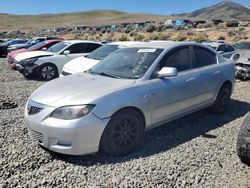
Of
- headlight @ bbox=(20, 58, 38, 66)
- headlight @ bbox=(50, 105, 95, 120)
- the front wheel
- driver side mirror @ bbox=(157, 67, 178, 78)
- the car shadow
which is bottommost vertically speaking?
the front wheel

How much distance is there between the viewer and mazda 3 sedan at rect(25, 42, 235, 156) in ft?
13.5

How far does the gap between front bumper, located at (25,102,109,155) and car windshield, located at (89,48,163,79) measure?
1.12 meters

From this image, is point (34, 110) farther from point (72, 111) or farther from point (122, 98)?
point (122, 98)

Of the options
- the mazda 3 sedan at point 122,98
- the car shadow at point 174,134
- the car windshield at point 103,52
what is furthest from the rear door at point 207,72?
the car windshield at point 103,52

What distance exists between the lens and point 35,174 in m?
3.98

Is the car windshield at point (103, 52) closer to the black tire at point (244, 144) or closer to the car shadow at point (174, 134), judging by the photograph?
the car shadow at point (174, 134)

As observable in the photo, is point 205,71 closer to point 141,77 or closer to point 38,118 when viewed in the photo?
point 141,77

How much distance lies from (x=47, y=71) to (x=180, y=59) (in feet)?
22.8

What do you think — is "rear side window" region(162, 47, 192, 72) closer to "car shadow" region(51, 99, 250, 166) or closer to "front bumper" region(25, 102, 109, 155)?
"car shadow" region(51, 99, 250, 166)

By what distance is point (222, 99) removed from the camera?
21.5 ft

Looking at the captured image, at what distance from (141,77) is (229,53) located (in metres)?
8.38

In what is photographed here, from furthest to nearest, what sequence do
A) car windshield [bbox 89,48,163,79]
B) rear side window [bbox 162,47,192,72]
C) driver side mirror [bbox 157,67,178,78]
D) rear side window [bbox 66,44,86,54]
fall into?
rear side window [bbox 66,44,86,54] → rear side window [bbox 162,47,192,72] → car windshield [bbox 89,48,163,79] → driver side mirror [bbox 157,67,178,78]

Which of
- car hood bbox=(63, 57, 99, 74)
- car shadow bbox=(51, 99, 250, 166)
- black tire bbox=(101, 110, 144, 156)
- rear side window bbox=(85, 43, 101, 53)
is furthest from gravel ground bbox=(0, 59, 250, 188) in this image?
rear side window bbox=(85, 43, 101, 53)

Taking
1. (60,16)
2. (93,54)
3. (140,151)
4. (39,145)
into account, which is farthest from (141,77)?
(60,16)
